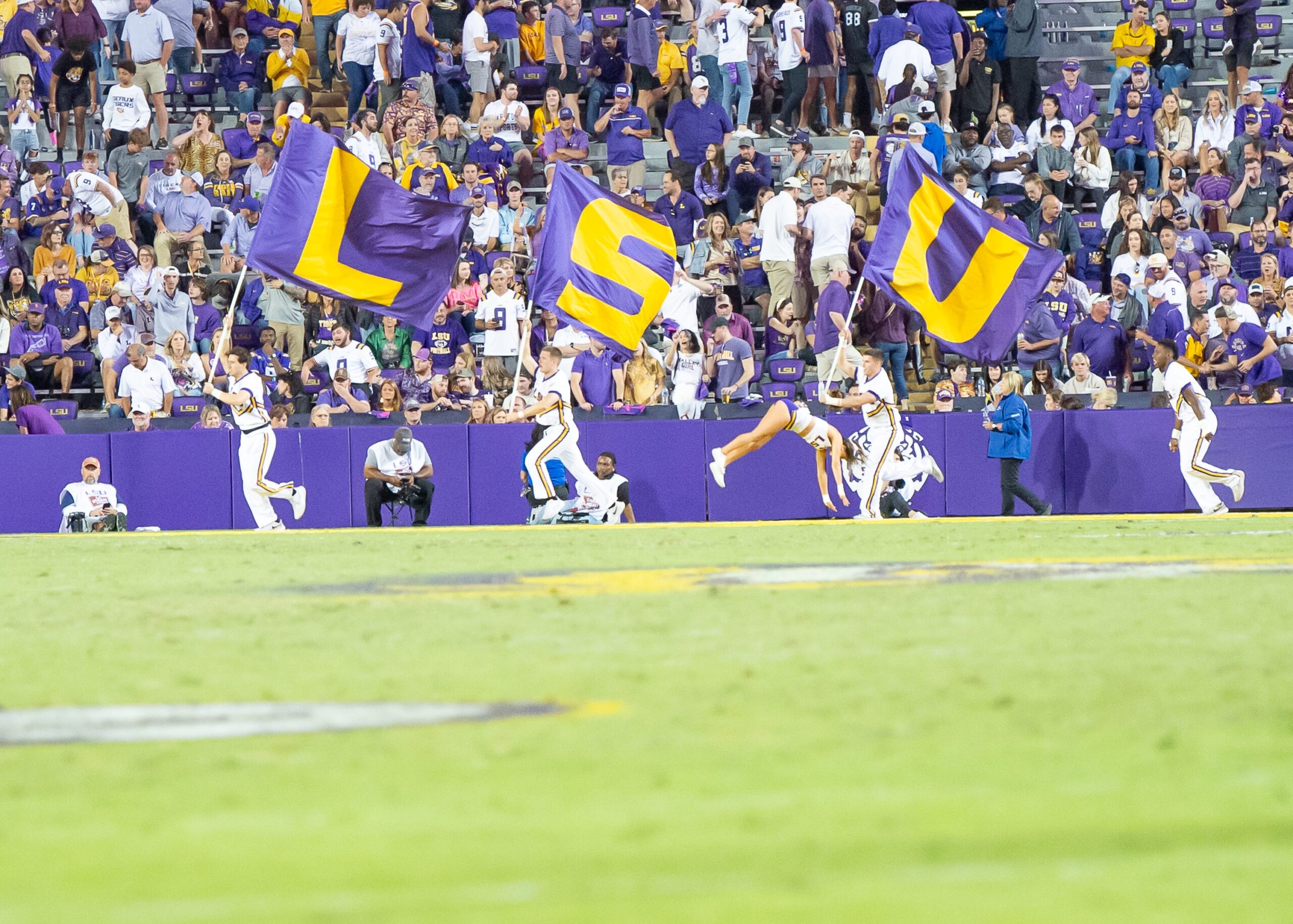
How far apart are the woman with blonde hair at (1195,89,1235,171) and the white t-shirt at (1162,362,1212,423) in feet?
20.1

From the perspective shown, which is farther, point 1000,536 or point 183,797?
point 1000,536

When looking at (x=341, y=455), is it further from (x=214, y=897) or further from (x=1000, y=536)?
(x=214, y=897)

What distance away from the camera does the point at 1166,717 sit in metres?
4.16

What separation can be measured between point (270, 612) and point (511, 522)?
11.2 meters

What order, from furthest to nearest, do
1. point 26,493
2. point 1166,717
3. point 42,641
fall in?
point 26,493
point 42,641
point 1166,717

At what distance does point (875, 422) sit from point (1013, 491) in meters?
2.02

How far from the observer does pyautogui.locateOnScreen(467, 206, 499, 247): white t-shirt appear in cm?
1947

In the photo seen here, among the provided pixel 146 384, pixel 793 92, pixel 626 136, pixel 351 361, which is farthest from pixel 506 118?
pixel 146 384

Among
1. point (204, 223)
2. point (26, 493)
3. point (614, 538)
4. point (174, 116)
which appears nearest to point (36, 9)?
point (174, 116)

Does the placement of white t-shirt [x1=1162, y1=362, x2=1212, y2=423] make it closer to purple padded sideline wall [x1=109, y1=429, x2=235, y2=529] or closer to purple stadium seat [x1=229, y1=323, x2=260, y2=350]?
purple padded sideline wall [x1=109, y1=429, x2=235, y2=529]

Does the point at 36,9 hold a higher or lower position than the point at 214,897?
higher

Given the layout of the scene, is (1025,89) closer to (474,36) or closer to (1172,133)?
(1172,133)

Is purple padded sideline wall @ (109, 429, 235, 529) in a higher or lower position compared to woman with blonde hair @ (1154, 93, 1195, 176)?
lower

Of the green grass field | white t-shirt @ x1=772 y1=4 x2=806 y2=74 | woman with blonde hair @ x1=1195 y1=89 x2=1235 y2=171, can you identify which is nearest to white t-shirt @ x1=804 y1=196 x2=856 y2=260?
white t-shirt @ x1=772 y1=4 x2=806 y2=74
